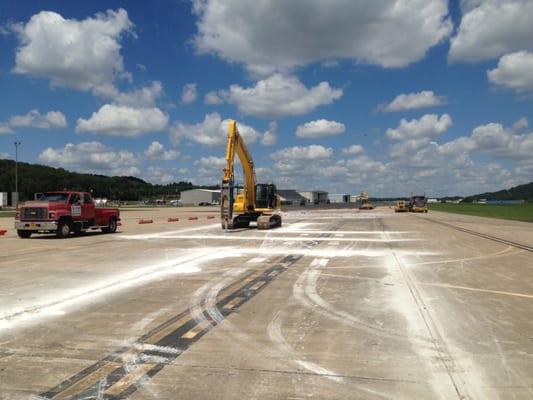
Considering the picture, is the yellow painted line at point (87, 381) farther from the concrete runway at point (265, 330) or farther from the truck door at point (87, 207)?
the truck door at point (87, 207)

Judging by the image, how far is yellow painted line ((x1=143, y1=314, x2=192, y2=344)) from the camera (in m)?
6.96

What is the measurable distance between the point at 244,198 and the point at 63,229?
1144 centimetres

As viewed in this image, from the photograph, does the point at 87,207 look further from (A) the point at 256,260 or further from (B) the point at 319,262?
(B) the point at 319,262

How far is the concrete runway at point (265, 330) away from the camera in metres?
5.37

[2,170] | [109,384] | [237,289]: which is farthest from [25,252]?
[2,170]

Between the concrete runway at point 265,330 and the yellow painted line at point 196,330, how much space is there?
0.01 m

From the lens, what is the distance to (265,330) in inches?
296

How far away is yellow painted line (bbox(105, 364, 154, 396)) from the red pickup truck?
→ 67.9 ft

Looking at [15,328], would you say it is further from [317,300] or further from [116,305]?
[317,300]

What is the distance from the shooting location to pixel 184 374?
5.64m

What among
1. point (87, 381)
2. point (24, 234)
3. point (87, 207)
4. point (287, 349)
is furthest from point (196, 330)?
point (24, 234)

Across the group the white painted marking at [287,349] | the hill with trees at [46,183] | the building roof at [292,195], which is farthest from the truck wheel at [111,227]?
the building roof at [292,195]

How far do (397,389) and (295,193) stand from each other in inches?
6845

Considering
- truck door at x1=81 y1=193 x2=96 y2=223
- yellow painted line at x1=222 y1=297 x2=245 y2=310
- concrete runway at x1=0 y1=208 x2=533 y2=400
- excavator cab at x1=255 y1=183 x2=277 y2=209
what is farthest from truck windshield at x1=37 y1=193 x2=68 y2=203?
yellow painted line at x1=222 y1=297 x2=245 y2=310
